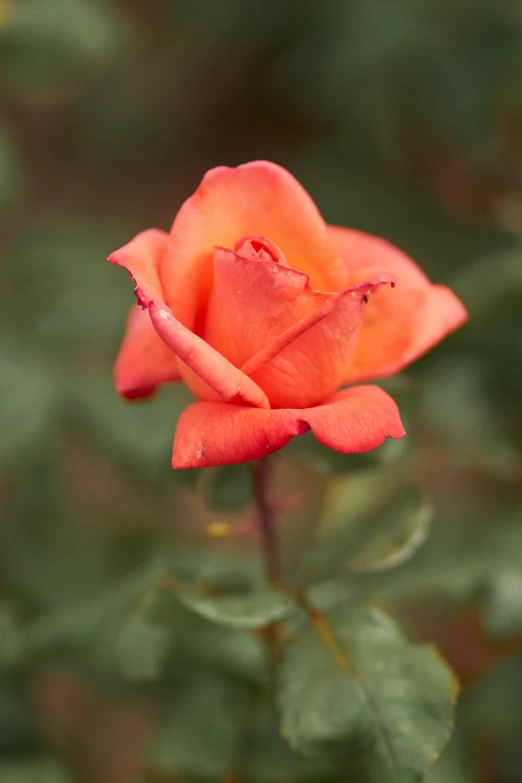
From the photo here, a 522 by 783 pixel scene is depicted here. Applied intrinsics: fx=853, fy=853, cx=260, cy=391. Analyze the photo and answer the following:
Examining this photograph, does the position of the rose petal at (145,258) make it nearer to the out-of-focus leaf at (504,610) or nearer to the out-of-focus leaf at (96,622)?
the out-of-focus leaf at (96,622)

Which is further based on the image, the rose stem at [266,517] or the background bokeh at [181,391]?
the background bokeh at [181,391]

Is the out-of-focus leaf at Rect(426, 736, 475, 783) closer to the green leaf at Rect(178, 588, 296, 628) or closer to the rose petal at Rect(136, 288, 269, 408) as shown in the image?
the green leaf at Rect(178, 588, 296, 628)

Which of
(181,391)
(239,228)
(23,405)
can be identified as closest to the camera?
(239,228)

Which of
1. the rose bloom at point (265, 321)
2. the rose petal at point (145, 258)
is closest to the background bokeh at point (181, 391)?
the rose bloom at point (265, 321)

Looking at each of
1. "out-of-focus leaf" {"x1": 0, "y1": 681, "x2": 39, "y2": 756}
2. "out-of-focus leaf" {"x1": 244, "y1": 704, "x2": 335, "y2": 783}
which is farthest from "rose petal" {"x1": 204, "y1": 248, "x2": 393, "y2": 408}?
Result: "out-of-focus leaf" {"x1": 0, "y1": 681, "x2": 39, "y2": 756}

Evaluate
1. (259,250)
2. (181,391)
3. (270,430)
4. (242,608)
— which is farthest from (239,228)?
(181,391)

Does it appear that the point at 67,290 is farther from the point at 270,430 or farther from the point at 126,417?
the point at 270,430
